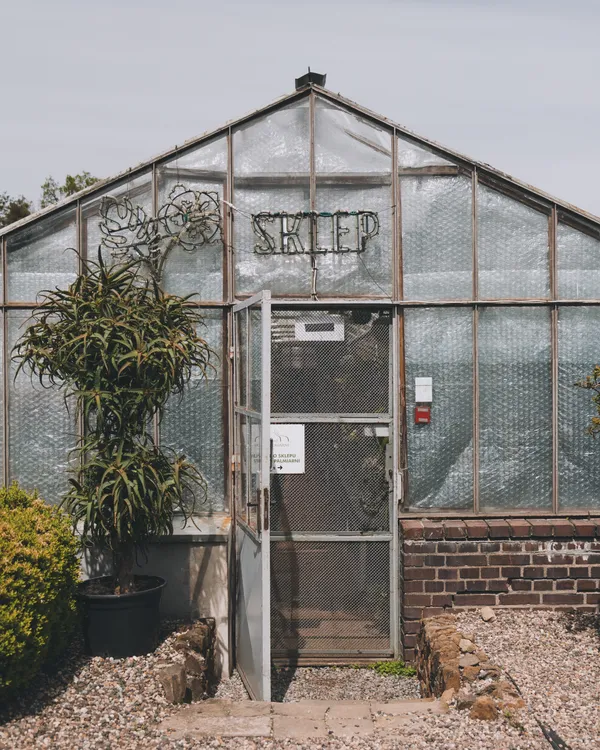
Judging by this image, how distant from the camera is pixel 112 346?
5367 millimetres

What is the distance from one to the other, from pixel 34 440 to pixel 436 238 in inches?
124

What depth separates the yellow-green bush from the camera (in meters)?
4.42

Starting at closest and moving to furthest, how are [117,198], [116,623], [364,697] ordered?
1. [116,623]
2. [364,697]
3. [117,198]

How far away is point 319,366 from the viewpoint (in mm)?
6367

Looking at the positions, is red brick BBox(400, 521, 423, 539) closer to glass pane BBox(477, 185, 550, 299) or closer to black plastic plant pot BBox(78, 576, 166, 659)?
glass pane BBox(477, 185, 550, 299)

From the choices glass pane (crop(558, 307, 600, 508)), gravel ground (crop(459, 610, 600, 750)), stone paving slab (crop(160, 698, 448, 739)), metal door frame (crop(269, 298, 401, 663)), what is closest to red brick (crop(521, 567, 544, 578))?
gravel ground (crop(459, 610, 600, 750))

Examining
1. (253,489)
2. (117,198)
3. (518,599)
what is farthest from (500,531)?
(117,198)

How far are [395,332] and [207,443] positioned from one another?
1.54 metres

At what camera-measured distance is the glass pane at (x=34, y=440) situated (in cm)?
625

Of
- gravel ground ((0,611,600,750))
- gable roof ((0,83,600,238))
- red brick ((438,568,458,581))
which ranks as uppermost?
gable roof ((0,83,600,238))

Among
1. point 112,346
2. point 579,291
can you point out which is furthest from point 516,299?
point 112,346

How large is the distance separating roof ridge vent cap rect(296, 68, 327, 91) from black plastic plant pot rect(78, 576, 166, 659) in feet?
12.0

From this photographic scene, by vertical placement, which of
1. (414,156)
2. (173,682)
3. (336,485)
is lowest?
(173,682)

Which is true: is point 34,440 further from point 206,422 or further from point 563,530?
point 563,530
